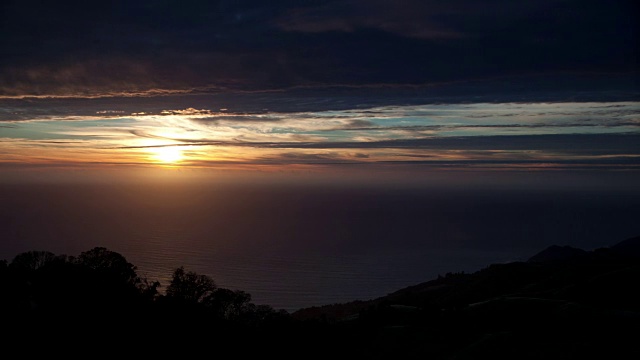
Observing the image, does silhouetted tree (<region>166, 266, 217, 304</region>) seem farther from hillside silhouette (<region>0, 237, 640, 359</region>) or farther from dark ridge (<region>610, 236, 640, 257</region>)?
dark ridge (<region>610, 236, 640, 257</region>)

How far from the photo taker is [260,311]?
45438 millimetres

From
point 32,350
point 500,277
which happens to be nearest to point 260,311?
point 32,350

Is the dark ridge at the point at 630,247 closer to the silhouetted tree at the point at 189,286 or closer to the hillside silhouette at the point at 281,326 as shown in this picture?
the hillside silhouette at the point at 281,326

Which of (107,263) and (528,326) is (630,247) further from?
(107,263)

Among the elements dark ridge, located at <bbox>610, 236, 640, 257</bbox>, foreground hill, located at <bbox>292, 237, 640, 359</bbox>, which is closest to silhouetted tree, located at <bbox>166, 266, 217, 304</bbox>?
foreground hill, located at <bbox>292, 237, 640, 359</bbox>

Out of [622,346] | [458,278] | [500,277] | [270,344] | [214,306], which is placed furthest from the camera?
[458,278]

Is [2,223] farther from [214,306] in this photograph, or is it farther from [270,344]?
[270,344]

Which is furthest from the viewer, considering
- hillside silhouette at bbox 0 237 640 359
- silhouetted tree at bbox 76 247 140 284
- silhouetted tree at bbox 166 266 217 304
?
silhouetted tree at bbox 166 266 217 304

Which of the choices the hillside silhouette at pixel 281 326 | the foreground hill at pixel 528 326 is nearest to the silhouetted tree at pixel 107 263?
the hillside silhouette at pixel 281 326

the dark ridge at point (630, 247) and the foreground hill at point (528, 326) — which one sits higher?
the dark ridge at point (630, 247)

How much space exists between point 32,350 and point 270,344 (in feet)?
38.5

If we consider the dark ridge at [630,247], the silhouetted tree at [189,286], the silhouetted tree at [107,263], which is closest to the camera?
the silhouetted tree at [107,263]

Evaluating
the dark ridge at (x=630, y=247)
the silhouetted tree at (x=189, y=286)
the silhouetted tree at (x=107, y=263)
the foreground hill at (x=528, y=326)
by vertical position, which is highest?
the dark ridge at (x=630, y=247)

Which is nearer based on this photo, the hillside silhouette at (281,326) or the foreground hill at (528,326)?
the hillside silhouette at (281,326)
